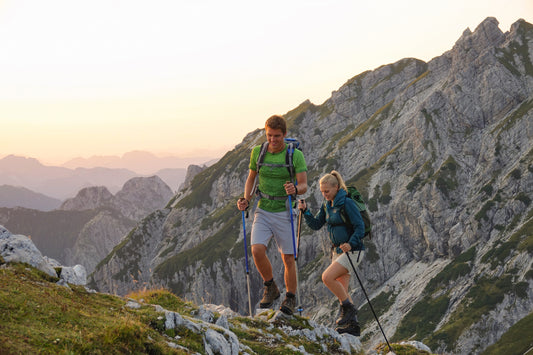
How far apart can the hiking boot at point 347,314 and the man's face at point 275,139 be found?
5243 millimetres

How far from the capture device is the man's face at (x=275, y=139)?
437 inches

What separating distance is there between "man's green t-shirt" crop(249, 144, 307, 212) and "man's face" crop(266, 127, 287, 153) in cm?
17

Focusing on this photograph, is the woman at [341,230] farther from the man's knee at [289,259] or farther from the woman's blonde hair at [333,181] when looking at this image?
the man's knee at [289,259]

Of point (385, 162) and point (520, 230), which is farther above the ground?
point (385, 162)

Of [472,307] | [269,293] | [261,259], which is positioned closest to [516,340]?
[472,307]

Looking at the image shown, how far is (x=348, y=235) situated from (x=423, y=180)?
594 feet

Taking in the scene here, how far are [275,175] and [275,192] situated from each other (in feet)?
1.76

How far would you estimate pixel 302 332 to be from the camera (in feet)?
39.0

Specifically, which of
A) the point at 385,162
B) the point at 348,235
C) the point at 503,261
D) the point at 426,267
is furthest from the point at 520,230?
the point at 348,235

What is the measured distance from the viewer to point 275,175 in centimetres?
1160

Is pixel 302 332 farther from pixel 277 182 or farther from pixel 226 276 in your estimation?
pixel 226 276

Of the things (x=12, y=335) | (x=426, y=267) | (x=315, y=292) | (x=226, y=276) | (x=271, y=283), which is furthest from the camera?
(x=226, y=276)

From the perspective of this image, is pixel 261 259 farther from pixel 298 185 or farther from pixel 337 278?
pixel 298 185

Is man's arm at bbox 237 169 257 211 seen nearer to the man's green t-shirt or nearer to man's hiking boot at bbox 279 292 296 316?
the man's green t-shirt
